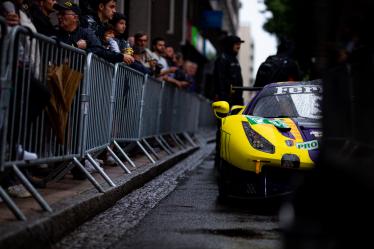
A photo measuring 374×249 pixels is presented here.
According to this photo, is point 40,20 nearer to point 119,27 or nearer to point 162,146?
point 119,27

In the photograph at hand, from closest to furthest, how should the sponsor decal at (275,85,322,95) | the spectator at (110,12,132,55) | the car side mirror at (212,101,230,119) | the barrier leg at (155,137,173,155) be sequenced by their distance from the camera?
the sponsor decal at (275,85,322,95), the car side mirror at (212,101,230,119), the spectator at (110,12,132,55), the barrier leg at (155,137,173,155)

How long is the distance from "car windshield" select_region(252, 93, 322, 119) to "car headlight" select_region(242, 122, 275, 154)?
623mm

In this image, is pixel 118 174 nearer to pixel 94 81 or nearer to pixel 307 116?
pixel 94 81

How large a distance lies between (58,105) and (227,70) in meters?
6.00

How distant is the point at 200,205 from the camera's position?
8.18 m

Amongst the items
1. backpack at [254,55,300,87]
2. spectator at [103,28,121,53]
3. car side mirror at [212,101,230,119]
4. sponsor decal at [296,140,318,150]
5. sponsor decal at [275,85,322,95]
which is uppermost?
spectator at [103,28,121,53]

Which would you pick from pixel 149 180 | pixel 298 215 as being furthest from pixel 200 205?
pixel 298 215

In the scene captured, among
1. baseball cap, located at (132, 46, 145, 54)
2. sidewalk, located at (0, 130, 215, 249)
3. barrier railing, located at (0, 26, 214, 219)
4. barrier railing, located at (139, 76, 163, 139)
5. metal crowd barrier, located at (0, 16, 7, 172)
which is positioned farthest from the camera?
baseball cap, located at (132, 46, 145, 54)

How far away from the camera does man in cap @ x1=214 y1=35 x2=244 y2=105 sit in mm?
12531

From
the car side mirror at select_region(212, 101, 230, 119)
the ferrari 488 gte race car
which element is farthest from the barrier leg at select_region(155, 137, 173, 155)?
the ferrari 488 gte race car

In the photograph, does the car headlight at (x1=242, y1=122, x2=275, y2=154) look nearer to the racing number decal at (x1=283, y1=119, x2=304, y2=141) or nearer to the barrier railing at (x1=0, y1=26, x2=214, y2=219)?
the racing number decal at (x1=283, y1=119, x2=304, y2=141)

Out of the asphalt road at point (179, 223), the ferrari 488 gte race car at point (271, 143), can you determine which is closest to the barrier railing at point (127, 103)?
the asphalt road at point (179, 223)

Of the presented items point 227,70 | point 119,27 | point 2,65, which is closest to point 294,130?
point 2,65

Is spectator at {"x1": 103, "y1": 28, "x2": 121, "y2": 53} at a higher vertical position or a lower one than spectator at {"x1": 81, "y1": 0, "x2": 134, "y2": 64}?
lower
